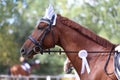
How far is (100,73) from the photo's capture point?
18.8 ft

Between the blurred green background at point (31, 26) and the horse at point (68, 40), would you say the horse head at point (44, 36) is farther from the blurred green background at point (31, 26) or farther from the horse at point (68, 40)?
the blurred green background at point (31, 26)

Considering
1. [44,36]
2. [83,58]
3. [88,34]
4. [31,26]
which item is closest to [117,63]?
[83,58]

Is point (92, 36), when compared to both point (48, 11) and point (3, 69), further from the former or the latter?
point (3, 69)

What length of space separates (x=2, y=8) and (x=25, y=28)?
24.6 metres

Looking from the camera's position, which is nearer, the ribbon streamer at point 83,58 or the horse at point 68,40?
the ribbon streamer at point 83,58

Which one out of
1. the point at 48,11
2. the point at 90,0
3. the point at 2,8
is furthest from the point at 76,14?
the point at 48,11

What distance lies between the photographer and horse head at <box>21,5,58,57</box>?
6.04 meters

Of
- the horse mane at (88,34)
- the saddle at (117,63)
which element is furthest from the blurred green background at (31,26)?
the saddle at (117,63)

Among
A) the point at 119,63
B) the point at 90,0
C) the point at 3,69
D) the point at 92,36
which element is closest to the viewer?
the point at 119,63

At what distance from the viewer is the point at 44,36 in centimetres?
604

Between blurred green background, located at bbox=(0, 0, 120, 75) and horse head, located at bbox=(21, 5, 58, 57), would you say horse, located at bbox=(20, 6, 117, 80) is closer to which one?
horse head, located at bbox=(21, 5, 58, 57)

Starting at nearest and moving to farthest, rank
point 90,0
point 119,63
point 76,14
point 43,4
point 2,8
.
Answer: point 119,63, point 2,8, point 90,0, point 76,14, point 43,4

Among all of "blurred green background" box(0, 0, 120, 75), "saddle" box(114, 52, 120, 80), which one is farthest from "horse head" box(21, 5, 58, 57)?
"blurred green background" box(0, 0, 120, 75)

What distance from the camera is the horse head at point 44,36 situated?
6.04 meters
